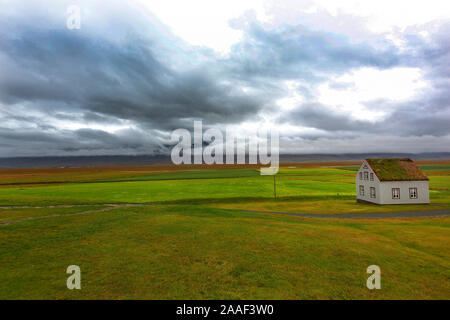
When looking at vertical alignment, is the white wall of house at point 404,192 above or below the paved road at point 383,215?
above

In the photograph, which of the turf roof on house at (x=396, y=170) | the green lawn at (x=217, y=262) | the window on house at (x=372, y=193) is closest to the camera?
the green lawn at (x=217, y=262)

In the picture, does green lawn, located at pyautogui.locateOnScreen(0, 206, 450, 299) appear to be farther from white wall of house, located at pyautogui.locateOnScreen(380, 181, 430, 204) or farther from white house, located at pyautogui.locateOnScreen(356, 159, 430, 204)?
white house, located at pyautogui.locateOnScreen(356, 159, 430, 204)

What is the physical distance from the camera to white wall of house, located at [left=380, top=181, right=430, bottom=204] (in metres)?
45.2

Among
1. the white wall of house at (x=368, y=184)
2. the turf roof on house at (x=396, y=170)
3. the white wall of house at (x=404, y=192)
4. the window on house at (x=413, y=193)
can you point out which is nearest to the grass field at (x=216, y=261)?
the white wall of house at (x=404, y=192)

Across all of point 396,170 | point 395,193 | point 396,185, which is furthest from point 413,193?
point 396,170

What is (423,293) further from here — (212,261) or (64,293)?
(64,293)

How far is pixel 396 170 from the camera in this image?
47938 mm

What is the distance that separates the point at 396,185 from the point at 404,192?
2.30 m

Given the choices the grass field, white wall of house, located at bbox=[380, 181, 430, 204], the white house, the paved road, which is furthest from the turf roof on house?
the grass field

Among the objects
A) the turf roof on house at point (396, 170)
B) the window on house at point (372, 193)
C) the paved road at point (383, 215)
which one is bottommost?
the paved road at point (383, 215)

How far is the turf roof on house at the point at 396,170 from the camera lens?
151 feet


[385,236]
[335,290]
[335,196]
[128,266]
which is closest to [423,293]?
[335,290]

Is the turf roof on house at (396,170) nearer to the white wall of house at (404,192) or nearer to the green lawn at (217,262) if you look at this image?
the white wall of house at (404,192)
